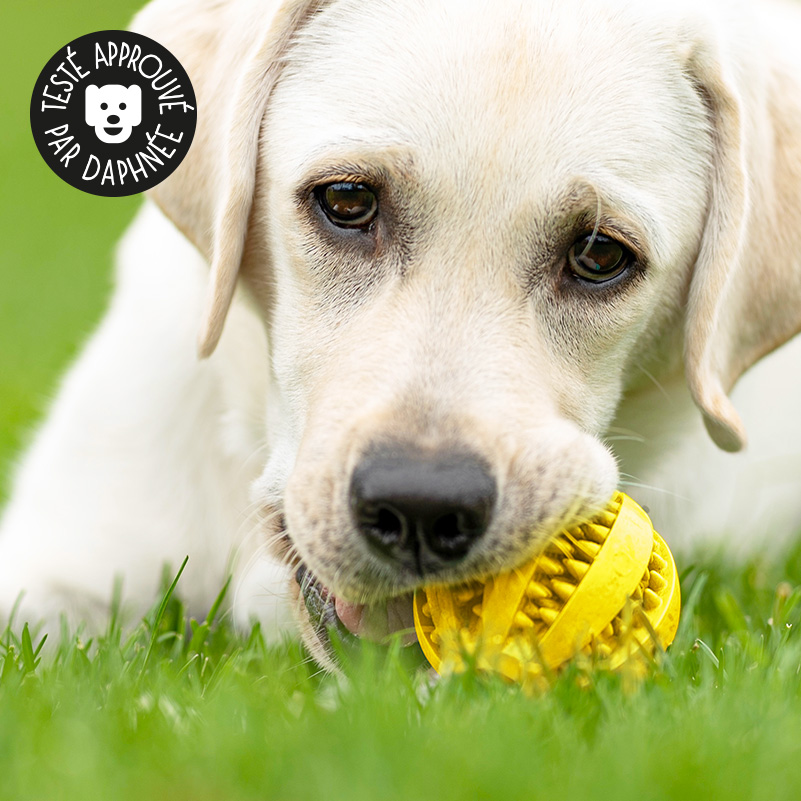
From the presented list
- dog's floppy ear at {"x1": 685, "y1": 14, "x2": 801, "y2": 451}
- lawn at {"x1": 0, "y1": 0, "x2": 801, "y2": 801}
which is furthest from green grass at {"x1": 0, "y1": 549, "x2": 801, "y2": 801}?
dog's floppy ear at {"x1": 685, "y1": 14, "x2": 801, "y2": 451}

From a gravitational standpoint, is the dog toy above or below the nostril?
below

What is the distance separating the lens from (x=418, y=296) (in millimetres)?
2768

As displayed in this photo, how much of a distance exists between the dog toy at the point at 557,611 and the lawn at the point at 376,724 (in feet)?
0.22

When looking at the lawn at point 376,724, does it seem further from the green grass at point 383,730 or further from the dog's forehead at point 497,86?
the dog's forehead at point 497,86

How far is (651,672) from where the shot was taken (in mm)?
2588

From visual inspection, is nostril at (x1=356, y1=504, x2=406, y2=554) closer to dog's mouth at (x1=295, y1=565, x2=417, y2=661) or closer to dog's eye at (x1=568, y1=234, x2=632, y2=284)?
dog's mouth at (x1=295, y1=565, x2=417, y2=661)

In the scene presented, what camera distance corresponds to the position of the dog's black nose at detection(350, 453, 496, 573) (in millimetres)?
2373

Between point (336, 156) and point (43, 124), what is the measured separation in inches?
57.4

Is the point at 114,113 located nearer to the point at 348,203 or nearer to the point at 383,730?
the point at 348,203

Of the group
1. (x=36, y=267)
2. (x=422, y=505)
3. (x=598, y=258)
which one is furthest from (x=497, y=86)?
(x=36, y=267)

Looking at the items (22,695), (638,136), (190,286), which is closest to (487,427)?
(638,136)

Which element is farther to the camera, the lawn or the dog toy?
the dog toy

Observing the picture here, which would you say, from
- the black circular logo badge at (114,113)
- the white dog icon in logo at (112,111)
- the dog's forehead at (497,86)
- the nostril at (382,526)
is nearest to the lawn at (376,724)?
the nostril at (382,526)

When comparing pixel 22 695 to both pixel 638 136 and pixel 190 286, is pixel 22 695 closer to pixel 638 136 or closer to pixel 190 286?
pixel 190 286
